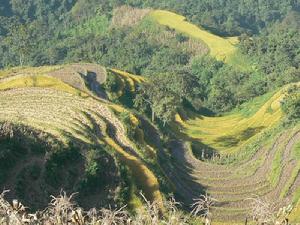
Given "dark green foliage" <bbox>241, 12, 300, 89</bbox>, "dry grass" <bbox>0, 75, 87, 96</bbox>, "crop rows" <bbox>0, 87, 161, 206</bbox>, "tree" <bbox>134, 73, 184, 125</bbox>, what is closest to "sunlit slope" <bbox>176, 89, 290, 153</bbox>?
"tree" <bbox>134, 73, 184, 125</bbox>

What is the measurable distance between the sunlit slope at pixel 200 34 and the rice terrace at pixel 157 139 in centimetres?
68

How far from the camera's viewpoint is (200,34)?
478ft

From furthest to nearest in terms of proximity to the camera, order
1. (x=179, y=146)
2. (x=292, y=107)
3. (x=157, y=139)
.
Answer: (x=179, y=146) → (x=292, y=107) → (x=157, y=139)

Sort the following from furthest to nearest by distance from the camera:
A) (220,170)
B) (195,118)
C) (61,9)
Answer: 1. (61,9)
2. (195,118)
3. (220,170)

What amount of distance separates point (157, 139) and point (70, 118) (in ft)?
43.8

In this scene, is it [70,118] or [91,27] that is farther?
[91,27]

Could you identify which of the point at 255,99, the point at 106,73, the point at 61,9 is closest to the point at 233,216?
the point at 106,73

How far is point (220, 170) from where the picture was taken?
185ft

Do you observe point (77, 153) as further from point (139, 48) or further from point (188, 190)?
point (139, 48)

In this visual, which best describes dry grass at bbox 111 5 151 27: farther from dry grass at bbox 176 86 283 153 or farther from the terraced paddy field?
the terraced paddy field

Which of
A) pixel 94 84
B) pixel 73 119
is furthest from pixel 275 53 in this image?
pixel 73 119

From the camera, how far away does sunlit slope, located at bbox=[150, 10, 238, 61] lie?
435ft

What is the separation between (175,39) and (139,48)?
9.28m

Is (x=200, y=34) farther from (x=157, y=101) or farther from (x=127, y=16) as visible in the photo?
(x=157, y=101)
